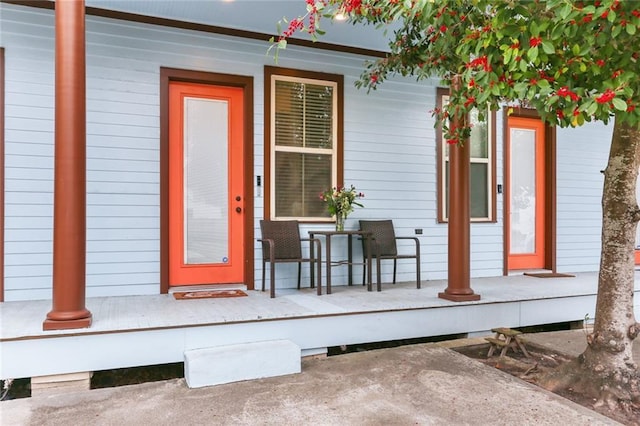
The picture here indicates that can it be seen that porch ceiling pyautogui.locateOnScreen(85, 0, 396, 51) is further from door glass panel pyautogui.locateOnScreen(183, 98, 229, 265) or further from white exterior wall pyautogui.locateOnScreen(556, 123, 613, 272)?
white exterior wall pyautogui.locateOnScreen(556, 123, 613, 272)

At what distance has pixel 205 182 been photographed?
470 centimetres

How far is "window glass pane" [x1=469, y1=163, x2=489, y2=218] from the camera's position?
580 cm

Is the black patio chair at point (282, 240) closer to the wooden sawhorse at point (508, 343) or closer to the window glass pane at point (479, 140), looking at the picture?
the wooden sawhorse at point (508, 343)

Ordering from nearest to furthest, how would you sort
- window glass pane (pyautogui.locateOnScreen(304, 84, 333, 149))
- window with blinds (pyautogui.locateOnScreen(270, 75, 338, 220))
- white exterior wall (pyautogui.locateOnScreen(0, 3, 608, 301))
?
1. white exterior wall (pyautogui.locateOnScreen(0, 3, 608, 301))
2. window with blinds (pyautogui.locateOnScreen(270, 75, 338, 220))
3. window glass pane (pyautogui.locateOnScreen(304, 84, 333, 149))

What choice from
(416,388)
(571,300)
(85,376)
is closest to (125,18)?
(85,376)

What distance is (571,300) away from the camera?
4551 mm

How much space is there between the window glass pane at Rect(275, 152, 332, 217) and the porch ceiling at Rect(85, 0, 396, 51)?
126 centimetres

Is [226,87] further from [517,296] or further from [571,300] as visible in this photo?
[571,300]

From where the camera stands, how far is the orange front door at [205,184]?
4.60m

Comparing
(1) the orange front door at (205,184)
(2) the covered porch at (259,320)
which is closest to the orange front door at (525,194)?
(2) the covered porch at (259,320)

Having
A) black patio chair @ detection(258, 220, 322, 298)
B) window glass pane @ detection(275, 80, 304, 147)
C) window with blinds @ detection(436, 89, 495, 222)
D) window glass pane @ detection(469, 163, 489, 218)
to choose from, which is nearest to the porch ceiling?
window glass pane @ detection(275, 80, 304, 147)

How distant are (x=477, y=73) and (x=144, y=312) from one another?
2.79 meters

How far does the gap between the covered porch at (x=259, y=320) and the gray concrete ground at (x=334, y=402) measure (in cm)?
23

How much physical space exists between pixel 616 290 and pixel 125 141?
13.1ft
